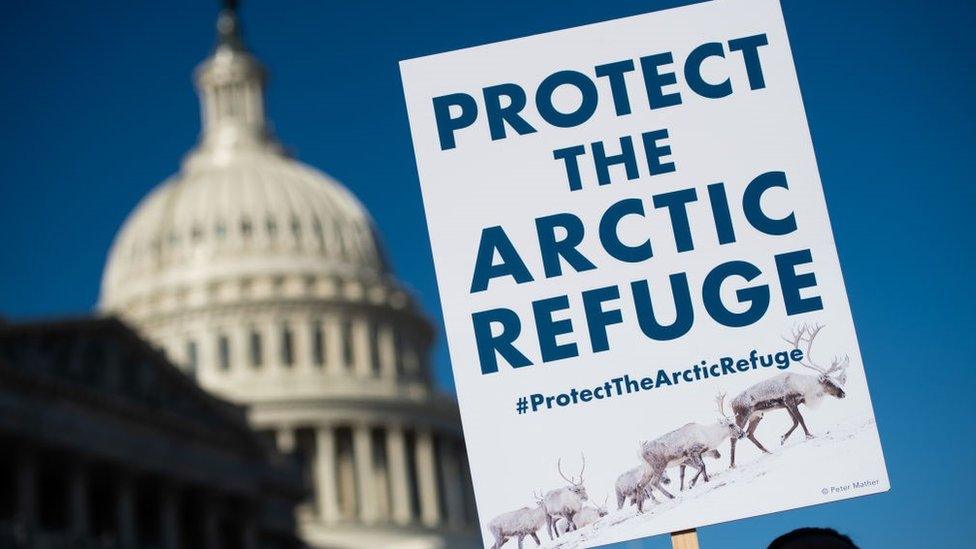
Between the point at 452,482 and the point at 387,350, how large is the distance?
405 inches

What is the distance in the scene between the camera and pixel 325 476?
100 meters

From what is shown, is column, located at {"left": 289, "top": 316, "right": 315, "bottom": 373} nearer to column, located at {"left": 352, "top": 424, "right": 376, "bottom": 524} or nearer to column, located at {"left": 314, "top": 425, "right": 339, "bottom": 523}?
column, located at {"left": 314, "top": 425, "right": 339, "bottom": 523}

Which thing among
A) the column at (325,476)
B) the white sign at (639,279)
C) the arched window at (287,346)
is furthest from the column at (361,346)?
the white sign at (639,279)

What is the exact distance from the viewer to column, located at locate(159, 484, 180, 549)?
63625 mm

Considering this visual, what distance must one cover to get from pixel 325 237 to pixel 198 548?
4729 cm

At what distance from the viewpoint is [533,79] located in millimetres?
9312

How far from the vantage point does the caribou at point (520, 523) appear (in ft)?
27.8

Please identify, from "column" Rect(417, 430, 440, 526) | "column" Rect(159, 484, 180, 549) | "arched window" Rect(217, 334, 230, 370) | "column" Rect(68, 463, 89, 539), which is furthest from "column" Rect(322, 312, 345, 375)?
"column" Rect(68, 463, 89, 539)

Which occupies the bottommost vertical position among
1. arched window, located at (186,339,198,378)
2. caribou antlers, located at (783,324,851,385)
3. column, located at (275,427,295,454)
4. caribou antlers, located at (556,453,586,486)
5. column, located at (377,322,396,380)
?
caribou antlers, located at (556,453,586,486)

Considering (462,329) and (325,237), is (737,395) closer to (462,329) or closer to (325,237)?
(462,329)

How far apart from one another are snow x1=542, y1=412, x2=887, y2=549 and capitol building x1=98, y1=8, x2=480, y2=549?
87.1 metres

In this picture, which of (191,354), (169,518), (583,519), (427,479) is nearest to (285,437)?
(191,354)

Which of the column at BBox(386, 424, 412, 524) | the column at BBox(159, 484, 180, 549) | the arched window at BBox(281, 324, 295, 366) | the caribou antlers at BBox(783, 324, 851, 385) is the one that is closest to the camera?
the caribou antlers at BBox(783, 324, 851, 385)

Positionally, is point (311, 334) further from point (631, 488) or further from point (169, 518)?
point (631, 488)
